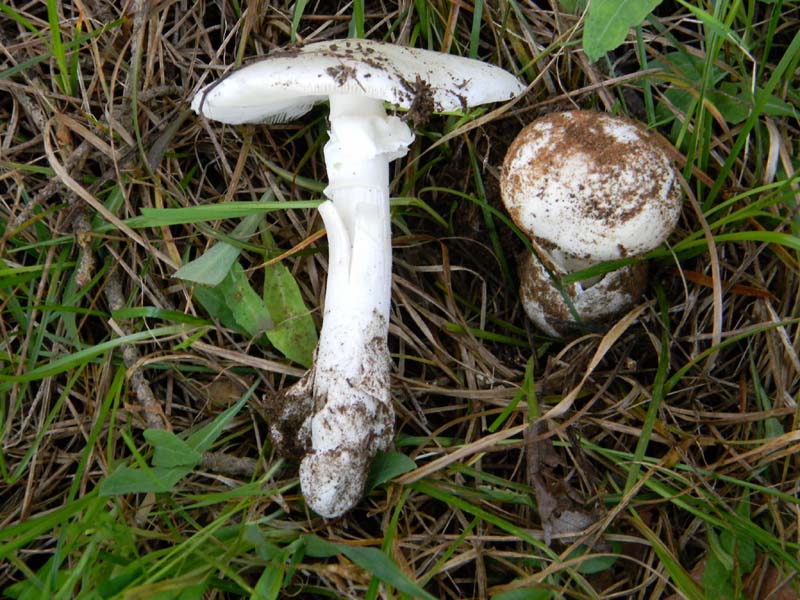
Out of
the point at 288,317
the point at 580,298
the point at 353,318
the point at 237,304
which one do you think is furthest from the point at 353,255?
the point at 580,298

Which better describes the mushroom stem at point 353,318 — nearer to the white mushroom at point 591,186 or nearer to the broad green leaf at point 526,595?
the white mushroom at point 591,186

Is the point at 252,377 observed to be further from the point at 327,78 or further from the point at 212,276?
the point at 327,78

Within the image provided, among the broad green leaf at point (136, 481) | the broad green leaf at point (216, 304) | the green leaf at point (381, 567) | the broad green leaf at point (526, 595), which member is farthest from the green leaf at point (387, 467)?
the broad green leaf at point (216, 304)

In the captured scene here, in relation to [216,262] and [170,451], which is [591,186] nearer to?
[216,262]

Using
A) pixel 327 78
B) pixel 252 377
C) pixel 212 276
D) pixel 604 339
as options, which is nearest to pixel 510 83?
pixel 327 78

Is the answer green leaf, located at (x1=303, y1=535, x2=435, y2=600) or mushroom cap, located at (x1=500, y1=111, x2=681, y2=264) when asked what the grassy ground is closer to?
green leaf, located at (x1=303, y1=535, x2=435, y2=600)

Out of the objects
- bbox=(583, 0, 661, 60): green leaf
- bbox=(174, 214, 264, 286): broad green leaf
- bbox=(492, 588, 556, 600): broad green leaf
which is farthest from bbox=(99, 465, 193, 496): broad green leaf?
bbox=(583, 0, 661, 60): green leaf
